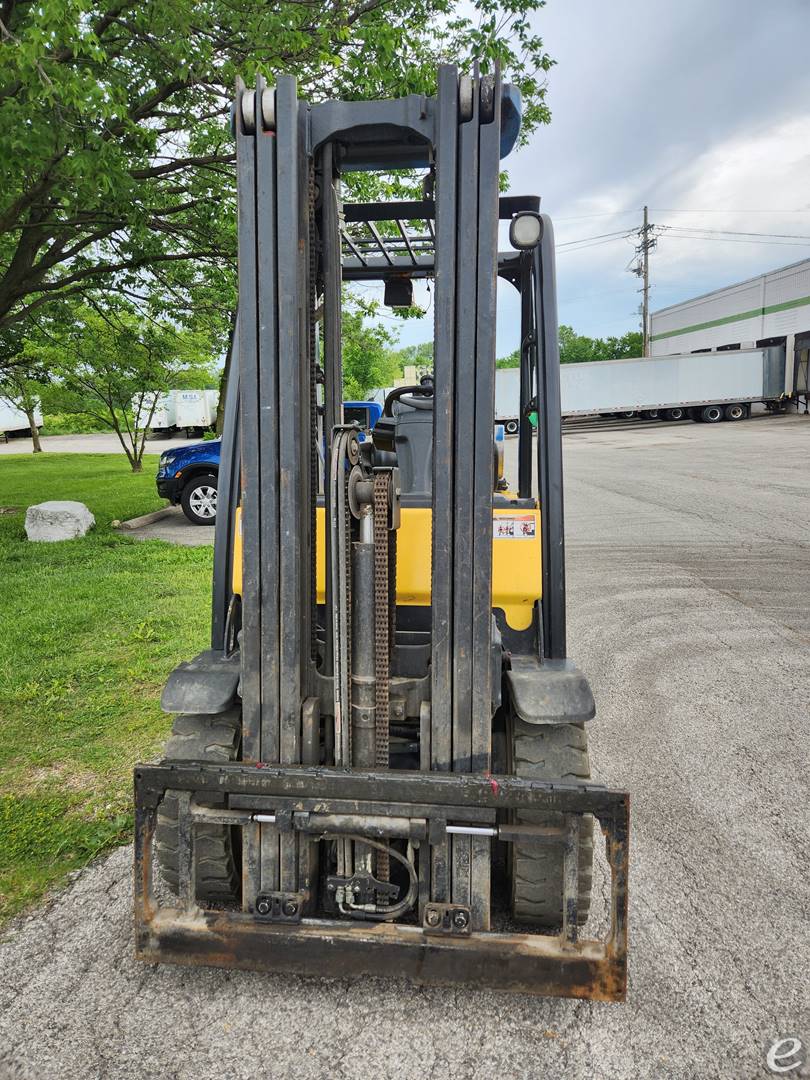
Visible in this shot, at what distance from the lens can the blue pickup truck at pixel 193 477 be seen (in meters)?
13.7

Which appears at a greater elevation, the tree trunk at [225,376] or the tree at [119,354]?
the tree at [119,354]

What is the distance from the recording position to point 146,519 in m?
14.3

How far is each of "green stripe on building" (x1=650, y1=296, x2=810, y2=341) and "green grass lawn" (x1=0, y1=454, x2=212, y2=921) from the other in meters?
38.6

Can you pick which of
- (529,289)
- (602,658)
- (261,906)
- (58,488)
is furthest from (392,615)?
(58,488)

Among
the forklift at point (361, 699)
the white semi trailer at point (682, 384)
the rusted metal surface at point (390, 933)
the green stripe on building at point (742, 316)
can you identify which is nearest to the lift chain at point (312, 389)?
the forklift at point (361, 699)

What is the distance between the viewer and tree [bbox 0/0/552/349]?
696 cm

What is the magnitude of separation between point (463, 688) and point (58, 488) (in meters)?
19.8

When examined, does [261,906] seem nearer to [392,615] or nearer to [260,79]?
[392,615]

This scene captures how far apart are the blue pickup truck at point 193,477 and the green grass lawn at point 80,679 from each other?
1932 millimetres

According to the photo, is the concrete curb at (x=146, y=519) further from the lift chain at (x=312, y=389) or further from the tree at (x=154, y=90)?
the lift chain at (x=312, y=389)

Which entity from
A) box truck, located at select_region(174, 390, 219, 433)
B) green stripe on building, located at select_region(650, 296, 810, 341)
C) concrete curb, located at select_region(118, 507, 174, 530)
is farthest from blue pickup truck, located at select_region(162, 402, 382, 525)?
box truck, located at select_region(174, 390, 219, 433)

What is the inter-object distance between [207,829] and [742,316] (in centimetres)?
4823

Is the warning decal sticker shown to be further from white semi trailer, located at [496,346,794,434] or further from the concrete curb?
white semi trailer, located at [496,346,794,434]

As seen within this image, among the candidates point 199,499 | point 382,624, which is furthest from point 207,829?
point 199,499
